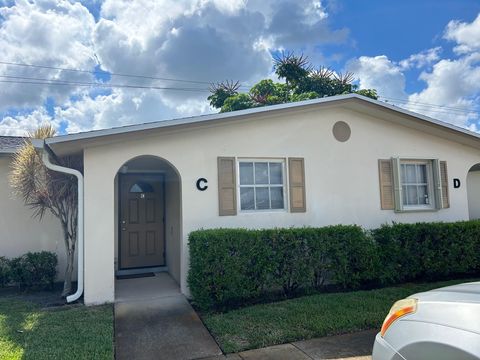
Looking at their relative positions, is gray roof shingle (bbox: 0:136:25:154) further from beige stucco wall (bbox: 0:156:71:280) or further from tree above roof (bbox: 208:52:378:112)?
tree above roof (bbox: 208:52:378:112)

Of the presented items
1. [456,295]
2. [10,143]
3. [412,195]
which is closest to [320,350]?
[456,295]

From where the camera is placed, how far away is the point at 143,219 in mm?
9117

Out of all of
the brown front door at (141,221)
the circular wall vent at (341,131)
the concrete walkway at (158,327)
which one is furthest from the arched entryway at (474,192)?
the concrete walkway at (158,327)

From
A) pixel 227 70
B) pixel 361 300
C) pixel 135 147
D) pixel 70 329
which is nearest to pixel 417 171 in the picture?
pixel 361 300

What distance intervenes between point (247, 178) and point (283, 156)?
2.95 feet

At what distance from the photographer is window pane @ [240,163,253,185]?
6.91 m

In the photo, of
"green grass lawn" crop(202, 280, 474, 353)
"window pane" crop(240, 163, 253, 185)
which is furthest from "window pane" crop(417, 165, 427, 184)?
"window pane" crop(240, 163, 253, 185)

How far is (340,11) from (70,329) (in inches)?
379

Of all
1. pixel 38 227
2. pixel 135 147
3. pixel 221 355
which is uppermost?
pixel 135 147

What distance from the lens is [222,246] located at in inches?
222

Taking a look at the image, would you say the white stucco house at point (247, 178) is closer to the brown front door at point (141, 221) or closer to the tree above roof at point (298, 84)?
the brown front door at point (141, 221)

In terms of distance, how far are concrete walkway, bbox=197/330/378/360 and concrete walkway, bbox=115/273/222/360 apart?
1.58ft

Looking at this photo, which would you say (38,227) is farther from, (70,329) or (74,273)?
(70,329)

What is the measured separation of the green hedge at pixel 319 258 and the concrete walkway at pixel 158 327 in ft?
1.72
